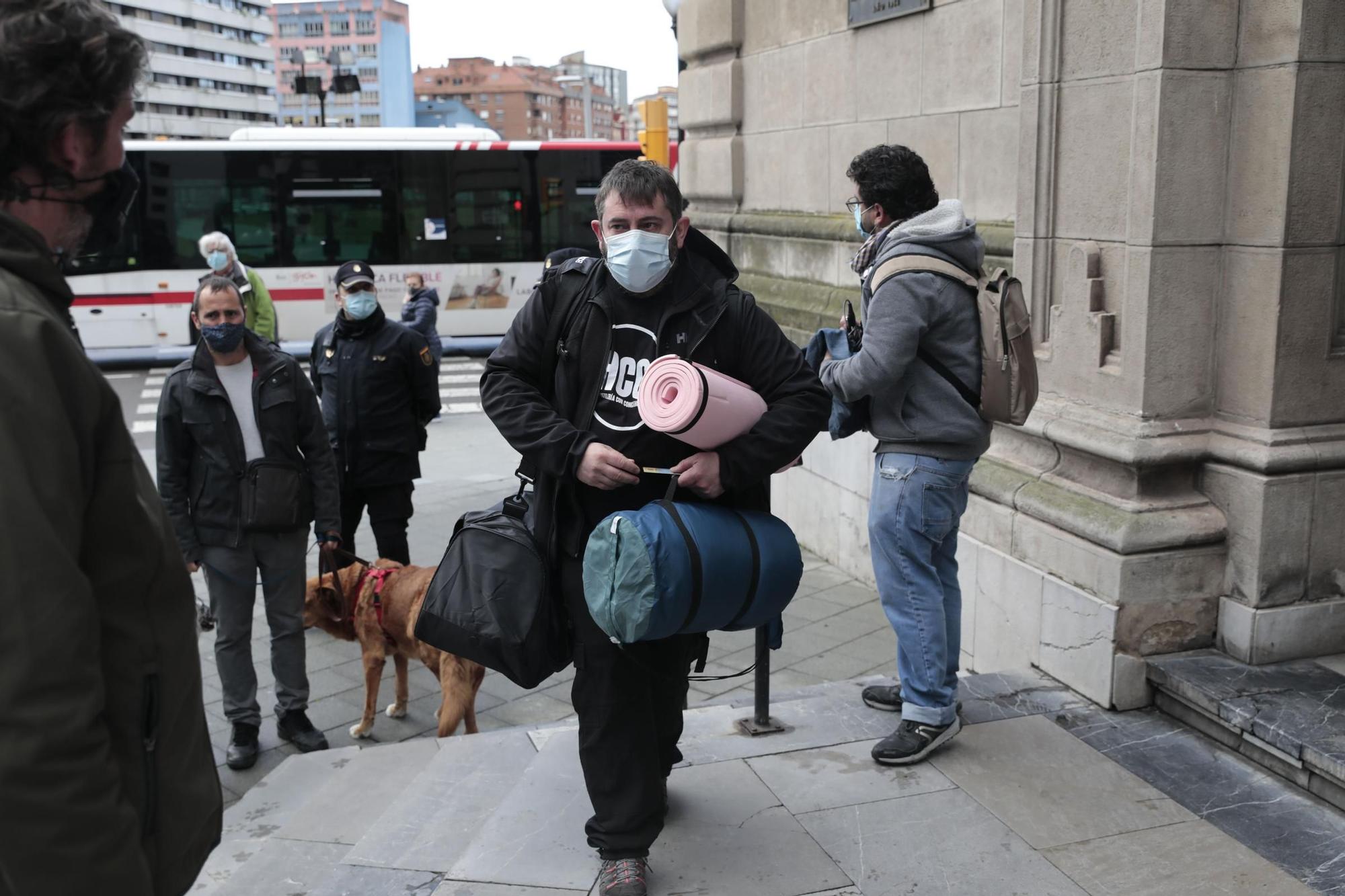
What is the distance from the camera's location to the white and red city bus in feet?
58.2

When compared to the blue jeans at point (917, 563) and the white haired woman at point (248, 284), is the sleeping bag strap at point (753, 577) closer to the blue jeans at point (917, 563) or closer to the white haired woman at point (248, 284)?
the blue jeans at point (917, 563)

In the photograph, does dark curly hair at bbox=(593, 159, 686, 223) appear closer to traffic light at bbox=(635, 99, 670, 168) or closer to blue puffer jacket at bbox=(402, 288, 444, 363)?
traffic light at bbox=(635, 99, 670, 168)

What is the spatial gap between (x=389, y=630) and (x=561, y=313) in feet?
8.03

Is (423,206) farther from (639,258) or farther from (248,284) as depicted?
(639,258)

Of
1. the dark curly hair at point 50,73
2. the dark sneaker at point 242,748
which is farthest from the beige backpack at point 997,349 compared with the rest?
the dark sneaker at point 242,748

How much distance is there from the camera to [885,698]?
454 cm

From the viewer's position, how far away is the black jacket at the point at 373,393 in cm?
634

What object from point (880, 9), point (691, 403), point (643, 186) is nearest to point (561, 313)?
point (643, 186)

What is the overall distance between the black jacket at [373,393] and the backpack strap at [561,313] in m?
3.08

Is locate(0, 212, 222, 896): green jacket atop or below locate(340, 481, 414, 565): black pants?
atop

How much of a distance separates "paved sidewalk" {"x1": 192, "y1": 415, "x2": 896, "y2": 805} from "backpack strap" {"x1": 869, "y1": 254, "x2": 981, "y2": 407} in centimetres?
190

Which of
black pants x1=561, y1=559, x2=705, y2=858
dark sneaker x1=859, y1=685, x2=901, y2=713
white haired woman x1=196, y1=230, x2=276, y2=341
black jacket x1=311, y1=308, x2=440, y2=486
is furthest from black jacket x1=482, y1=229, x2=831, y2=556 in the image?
white haired woman x1=196, y1=230, x2=276, y2=341

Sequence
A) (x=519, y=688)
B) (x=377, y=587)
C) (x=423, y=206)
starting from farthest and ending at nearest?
(x=423, y=206)
(x=519, y=688)
(x=377, y=587)

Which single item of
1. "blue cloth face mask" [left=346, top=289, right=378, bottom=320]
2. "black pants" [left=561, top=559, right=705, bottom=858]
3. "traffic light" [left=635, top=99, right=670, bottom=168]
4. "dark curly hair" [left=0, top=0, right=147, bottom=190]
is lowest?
"black pants" [left=561, top=559, right=705, bottom=858]
